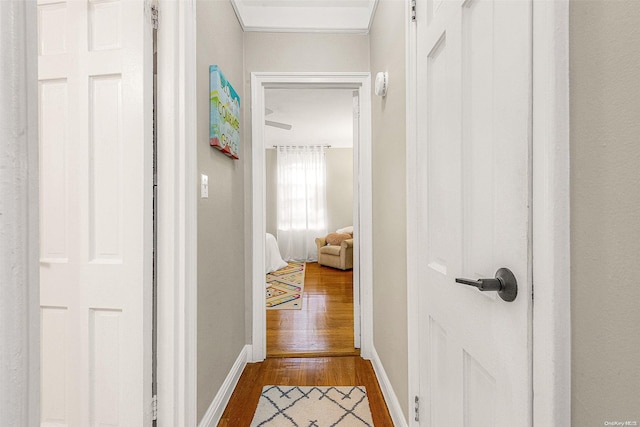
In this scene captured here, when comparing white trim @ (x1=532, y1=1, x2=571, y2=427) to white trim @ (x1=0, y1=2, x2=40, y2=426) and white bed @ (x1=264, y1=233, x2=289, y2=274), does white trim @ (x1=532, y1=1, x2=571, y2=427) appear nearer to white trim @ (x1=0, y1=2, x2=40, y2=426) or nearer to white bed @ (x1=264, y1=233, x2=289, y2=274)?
white trim @ (x1=0, y1=2, x2=40, y2=426)

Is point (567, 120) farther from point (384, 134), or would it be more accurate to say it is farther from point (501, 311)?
point (384, 134)

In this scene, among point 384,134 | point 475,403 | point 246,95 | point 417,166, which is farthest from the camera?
point 246,95

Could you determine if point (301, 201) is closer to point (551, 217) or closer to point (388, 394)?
point (388, 394)

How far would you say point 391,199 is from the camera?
1.74m

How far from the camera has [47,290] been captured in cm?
127

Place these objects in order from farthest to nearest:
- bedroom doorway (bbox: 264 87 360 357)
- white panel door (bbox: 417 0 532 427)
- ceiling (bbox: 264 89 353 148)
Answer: ceiling (bbox: 264 89 353 148) < bedroom doorway (bbox: 264 87 360 357) < white panel door (bbox: 417 0 532 427)

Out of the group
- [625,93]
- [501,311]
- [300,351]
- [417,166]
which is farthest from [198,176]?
[300,351]

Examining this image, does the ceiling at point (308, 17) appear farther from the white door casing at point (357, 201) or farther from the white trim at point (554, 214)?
the white trim at point (554, 214)

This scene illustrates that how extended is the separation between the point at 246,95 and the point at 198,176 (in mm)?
1170

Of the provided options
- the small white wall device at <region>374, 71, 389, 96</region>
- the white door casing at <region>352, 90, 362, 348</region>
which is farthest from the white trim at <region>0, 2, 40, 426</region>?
the white door casing at <region>352, 90, 362, 348</region>

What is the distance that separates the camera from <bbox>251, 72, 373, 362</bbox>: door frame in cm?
238

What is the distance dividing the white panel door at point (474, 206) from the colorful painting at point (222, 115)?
3.41 ft

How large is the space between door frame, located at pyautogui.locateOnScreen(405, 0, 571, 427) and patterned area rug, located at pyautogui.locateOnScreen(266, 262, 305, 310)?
3.20 metres

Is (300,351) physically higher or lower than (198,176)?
lower
